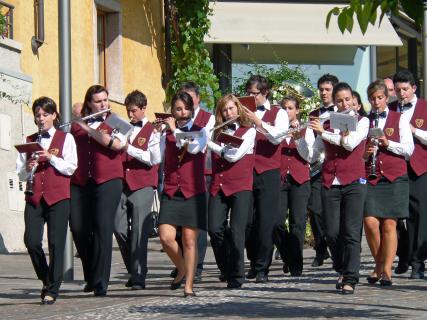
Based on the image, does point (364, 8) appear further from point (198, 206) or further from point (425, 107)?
point (425, 107)

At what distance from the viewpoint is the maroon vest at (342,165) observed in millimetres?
12148

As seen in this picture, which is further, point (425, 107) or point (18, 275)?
point (18, 275)

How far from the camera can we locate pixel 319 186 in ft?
50.4

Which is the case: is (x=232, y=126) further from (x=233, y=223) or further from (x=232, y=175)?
(x=233, y=223)

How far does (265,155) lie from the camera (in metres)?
13.4

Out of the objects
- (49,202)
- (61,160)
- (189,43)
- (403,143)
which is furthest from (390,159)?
(189,43)

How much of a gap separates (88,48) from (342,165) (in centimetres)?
992

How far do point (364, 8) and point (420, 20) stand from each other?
0.32 m

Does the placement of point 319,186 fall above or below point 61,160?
below

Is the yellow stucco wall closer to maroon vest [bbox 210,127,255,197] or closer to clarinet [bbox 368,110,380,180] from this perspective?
maroon vest [bbox 210,127,255,197]

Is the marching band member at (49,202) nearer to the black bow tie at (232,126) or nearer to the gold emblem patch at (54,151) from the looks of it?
the gold emblem patch at (54,151)

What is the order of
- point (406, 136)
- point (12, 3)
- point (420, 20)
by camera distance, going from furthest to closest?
1. point (12, 3)
2. point (406, 136)
3. point (420, 20)

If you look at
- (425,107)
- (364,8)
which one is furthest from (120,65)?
(364,8)

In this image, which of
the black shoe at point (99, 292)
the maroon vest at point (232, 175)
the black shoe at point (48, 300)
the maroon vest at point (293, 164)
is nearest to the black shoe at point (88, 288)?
the black shoe at point (99, 292)
